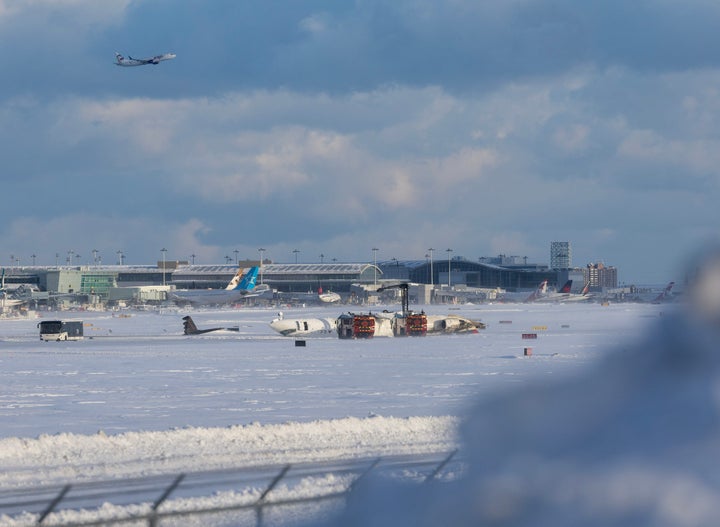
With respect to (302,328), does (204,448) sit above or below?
above

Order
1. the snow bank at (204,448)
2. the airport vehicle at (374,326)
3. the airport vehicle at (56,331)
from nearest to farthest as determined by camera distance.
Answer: the snow bank at (204,448) < the airport vehicle at (374,326) < the airport vehicle at (56,331)

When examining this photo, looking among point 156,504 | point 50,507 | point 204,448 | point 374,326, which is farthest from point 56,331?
point 156,504

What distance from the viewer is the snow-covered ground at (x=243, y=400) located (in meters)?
23.9

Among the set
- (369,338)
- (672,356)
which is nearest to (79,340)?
(369,338)

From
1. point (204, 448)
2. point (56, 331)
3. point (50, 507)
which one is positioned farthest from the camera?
point (56, 331)

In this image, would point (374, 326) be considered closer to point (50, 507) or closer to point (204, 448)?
point (204, 448)

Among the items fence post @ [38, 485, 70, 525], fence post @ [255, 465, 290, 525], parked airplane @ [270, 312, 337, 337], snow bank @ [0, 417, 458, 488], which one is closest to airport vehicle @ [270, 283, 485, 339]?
parked airplane @ [270, 312, 337, 337]

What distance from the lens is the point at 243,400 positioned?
130 feet

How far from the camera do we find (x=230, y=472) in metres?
23.8

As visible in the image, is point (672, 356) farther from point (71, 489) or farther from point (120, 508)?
point (71, 489)

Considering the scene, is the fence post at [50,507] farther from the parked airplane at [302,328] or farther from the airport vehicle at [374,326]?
the parked airplane at [302,328]

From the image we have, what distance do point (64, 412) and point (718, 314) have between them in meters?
31.8

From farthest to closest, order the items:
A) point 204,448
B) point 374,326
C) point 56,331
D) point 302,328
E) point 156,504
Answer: point 302,328 < point 56,331 < point 374,326 < point 204,448 < point 156,504

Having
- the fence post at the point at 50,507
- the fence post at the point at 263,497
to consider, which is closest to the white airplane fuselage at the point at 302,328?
the fence post at the point at 263,497
